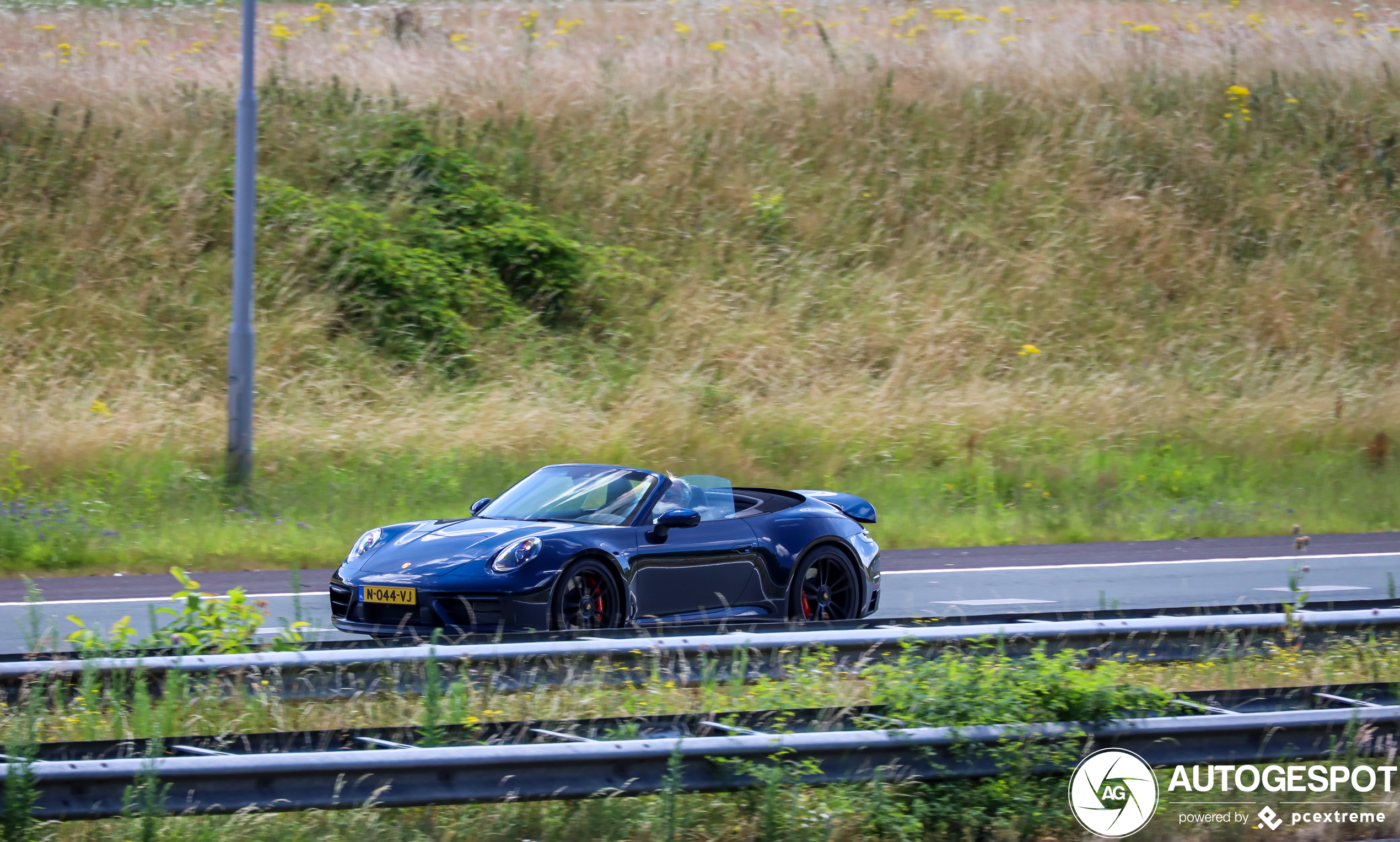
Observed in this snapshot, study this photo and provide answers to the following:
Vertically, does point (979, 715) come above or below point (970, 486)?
below

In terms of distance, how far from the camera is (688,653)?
22.9 ft

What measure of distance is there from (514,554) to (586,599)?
21.0 inches

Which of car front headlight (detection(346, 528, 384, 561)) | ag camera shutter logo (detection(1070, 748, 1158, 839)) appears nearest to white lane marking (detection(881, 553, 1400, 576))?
car front headlight (detection(346, 528, 384, 561))

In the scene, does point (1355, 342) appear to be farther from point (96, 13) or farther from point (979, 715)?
point (96, 13)

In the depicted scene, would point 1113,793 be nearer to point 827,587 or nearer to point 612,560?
point 612,560

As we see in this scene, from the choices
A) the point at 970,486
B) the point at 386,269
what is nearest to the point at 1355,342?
the point at 970,486

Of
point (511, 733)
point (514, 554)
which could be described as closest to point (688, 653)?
point (514, 554)

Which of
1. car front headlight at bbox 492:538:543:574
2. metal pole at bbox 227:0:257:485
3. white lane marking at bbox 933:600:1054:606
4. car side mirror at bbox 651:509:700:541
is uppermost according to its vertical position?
metal pole at bbox 227:0:257:485

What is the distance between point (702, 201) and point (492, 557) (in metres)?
15.5

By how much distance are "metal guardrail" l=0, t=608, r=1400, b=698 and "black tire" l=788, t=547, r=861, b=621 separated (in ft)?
6.50

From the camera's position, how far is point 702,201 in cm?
2266

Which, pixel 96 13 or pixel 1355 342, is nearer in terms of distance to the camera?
pixel 1355 342

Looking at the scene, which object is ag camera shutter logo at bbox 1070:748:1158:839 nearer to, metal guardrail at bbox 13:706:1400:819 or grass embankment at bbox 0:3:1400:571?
metal guardrail at bbox 13:706:1400:819

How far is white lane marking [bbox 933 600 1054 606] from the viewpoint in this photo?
35.0ft
